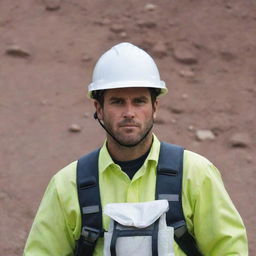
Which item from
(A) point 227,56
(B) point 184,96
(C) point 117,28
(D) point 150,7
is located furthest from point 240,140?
(D) point 150,7

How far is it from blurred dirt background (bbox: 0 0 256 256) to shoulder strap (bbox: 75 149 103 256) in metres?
2.55

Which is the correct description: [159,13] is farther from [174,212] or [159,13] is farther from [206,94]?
[174,212]

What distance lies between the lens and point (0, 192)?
21.8ft

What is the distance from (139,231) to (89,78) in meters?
4.59

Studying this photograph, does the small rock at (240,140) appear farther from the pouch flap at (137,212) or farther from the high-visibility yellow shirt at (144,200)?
the pouch flap at (137,212)

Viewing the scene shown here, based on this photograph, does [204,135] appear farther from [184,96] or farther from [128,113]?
[128,113]

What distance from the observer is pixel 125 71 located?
380cm

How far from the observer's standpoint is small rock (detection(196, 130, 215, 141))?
7188mm

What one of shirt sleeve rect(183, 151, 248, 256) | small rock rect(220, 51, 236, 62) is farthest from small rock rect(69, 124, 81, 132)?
shirt sleeve rect(183, 151, 248, 256)

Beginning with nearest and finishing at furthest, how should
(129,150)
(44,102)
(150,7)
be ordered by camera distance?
(129,150)
(44,102)
(150,7)

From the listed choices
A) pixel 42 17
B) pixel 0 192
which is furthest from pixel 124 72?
pixel 42 17

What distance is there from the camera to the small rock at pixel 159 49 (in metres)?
8.13

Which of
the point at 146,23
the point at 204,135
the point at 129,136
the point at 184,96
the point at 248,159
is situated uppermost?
the point at 129,136

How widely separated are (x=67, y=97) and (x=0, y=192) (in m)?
1.48
